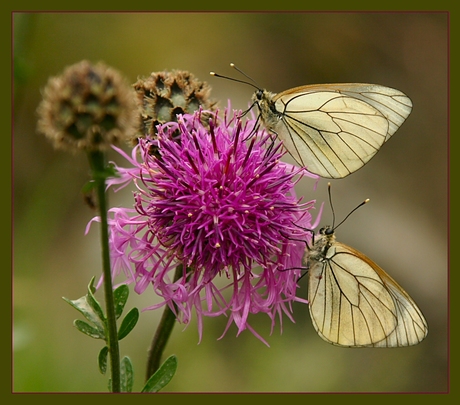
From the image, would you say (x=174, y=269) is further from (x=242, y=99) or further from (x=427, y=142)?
(x=427, y=142)

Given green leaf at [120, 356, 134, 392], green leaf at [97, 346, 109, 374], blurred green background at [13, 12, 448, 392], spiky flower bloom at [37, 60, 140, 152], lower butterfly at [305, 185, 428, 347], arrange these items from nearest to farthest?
spiky flower bloom at [37, 60, 140, 152] → green leaf at [97, 346, 109, 374] → green leaf at [120, 356, 134, 392] → lower butterfly at [305, 185, 428, 347] → blurred green background at [13, 12, 448, 392]

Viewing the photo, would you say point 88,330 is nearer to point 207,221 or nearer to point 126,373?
point 126,373

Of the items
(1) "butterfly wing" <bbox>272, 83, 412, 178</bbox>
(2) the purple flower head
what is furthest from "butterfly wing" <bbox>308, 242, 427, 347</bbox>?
(1) "butterfly wing" <bbox>272, 83, 412, 178</bbox>

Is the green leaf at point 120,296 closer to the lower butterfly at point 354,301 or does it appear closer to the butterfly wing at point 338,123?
the lower butterfly at point 354,301

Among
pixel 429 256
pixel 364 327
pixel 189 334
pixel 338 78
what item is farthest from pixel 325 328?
pixel 338 78

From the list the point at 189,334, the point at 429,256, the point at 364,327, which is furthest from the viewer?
the point at 429,256

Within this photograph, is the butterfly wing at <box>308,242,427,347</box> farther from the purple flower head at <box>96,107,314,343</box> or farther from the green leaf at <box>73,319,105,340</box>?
the green leaf at <box>73,319,105,340</box>
